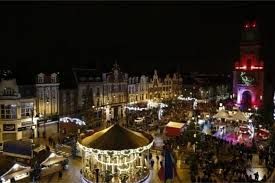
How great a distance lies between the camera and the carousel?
23.7 metres

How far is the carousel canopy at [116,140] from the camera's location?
23797 millimetres

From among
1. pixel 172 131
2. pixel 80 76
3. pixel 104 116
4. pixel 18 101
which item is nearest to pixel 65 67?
pixel 80 76

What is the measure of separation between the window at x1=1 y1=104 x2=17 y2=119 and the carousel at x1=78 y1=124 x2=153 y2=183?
17067mm

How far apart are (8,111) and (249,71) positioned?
4362cm

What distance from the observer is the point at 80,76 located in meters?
51.2

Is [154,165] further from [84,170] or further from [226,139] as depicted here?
[226,139]

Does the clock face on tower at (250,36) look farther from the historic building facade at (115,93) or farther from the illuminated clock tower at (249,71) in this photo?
the historic building facade at (115,93)

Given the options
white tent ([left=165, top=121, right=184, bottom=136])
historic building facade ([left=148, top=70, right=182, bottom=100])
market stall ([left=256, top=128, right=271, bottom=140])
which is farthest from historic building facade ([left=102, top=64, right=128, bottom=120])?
market stall ([left=256, top=128, right=271, bottom=140])

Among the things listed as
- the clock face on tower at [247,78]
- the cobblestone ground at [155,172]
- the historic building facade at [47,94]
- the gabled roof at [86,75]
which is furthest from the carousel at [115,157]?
the clock face on tower at [247,78]

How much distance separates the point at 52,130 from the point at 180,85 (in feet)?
125

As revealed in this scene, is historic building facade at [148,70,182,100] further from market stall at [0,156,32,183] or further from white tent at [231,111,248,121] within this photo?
market stall at [0,156,32,183]

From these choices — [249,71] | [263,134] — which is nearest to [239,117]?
[263,134]

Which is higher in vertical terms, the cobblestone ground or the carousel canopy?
the carousel canopy

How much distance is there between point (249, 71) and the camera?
62.3 meters
